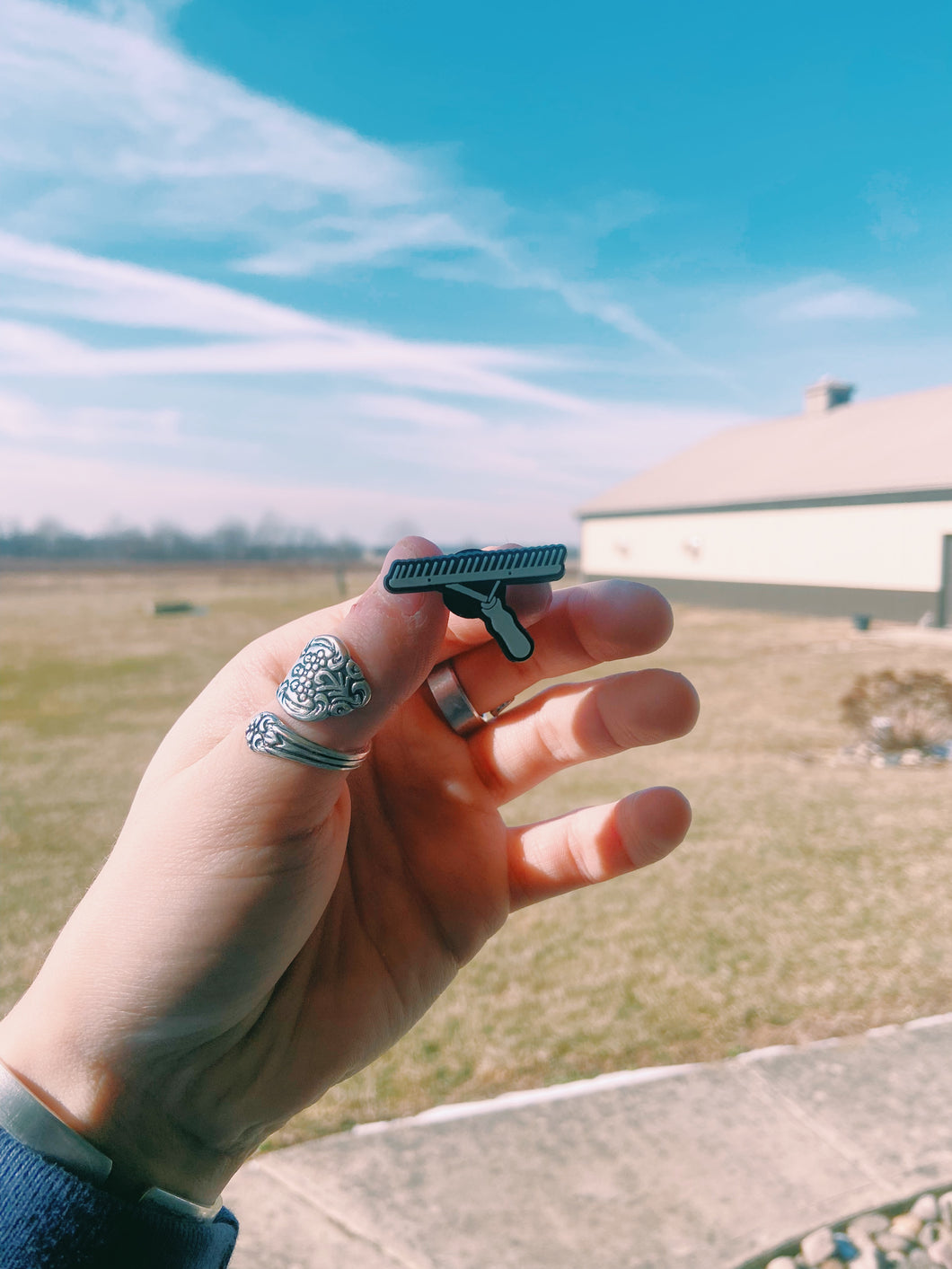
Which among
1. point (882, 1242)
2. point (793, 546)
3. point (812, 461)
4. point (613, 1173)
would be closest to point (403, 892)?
point (613, 1173)

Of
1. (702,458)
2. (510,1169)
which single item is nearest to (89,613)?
(702,458)

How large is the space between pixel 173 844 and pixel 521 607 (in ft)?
1.92

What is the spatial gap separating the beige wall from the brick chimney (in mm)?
5024

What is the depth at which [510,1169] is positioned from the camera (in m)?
2.37

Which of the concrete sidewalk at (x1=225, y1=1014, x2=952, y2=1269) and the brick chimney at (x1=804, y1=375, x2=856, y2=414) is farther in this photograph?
the brick chimney at (x1=804, y1=375, x2=856, y2=414)

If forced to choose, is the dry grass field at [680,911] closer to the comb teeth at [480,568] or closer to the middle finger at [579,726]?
the middle finger at [579,726]

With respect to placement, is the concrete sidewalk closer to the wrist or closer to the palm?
the palm

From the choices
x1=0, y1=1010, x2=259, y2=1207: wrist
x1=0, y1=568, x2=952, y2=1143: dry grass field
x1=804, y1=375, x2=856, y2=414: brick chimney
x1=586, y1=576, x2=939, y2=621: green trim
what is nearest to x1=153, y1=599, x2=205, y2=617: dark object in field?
x1=586, y1=576, x2=939, y2=621: green trim

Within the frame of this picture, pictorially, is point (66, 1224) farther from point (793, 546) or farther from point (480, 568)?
point (793, 546)

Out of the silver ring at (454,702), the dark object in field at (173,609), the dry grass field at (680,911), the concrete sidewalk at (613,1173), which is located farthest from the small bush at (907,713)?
the dark object in field at (173,609)

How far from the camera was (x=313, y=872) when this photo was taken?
1.29m

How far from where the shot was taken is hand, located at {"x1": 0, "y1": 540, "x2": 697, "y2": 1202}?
45.7 inches

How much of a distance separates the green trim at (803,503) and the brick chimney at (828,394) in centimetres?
488

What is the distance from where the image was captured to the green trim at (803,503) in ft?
57.8
